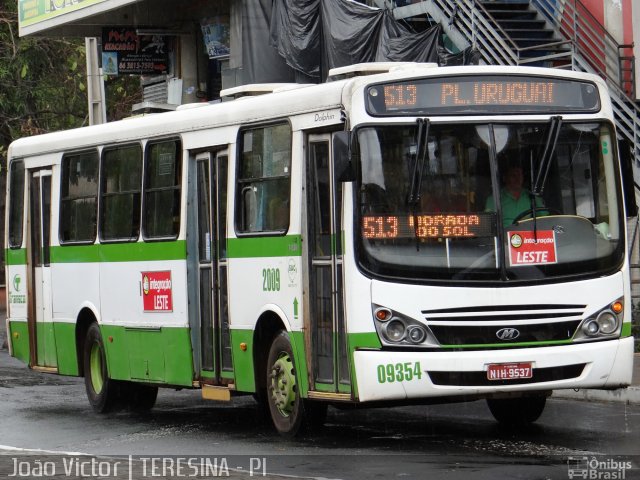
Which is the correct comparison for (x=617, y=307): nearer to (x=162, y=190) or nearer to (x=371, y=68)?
(x=371, y=68)

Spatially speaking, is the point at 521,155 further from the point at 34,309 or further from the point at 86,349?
the point at 34,309

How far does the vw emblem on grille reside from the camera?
1158cm

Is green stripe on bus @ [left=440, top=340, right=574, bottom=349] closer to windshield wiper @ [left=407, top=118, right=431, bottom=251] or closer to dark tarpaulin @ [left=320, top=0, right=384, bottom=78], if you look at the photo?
windshield wiper @ [left=407, top=118, right=431, bottom=251]

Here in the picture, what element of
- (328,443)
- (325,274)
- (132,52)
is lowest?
(328,443)

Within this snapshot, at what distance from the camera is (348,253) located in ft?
38.7

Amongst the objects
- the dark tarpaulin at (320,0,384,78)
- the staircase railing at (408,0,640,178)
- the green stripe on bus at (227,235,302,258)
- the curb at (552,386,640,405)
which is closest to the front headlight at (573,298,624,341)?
the green stripe on bus at (227,235,302,258)

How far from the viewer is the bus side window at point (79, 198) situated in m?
16.5

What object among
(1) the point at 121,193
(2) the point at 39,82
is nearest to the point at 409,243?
(1) the point at 121,193

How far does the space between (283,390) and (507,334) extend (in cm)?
226

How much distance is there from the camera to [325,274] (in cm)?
1234

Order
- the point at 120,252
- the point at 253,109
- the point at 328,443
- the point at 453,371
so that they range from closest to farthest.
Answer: the point at 453,371, the point at 328,443, the point at 253,109, the point at 120,252

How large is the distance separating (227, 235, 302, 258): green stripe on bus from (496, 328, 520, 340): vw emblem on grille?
6.29ft

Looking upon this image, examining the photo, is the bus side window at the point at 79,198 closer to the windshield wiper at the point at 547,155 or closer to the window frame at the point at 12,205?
the window frame at the point at 12,205

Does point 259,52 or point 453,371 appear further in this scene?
point 259,52
